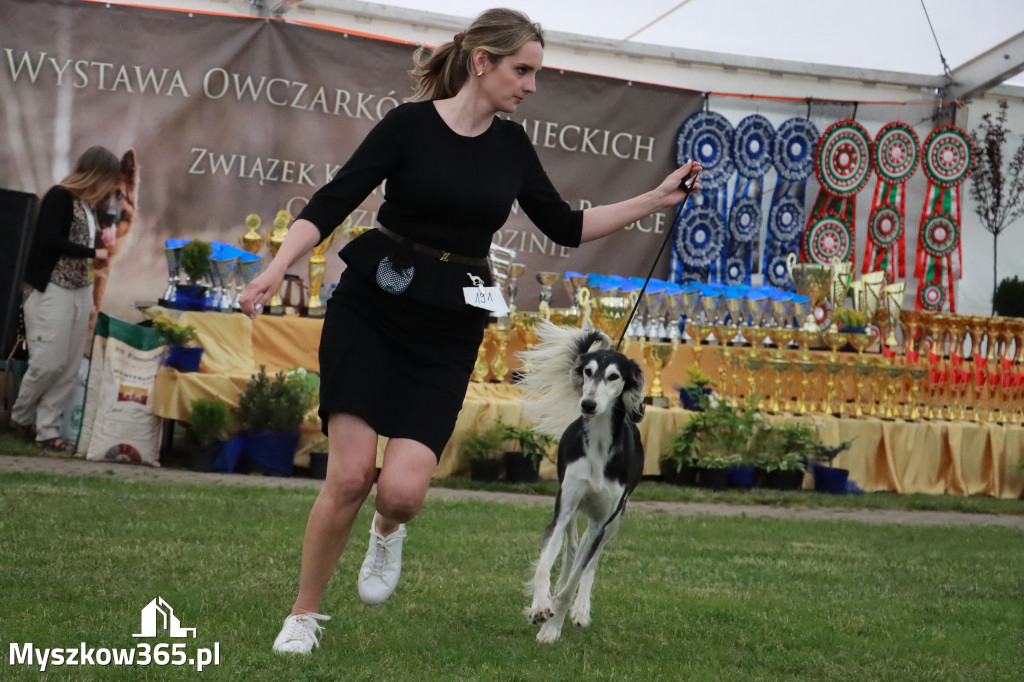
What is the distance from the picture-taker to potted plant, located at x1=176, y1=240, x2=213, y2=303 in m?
8.52

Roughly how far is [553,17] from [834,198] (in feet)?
10.2

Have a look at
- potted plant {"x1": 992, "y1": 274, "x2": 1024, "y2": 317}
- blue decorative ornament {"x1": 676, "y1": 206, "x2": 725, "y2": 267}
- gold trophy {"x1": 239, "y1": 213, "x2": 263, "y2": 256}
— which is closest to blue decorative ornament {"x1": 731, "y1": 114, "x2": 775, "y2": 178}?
blue decorative ornament {"x1": 676, "y1": 206, "x2": 725, "y2": 267}

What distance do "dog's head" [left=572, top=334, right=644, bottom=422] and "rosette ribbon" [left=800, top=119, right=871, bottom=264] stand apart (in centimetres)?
715

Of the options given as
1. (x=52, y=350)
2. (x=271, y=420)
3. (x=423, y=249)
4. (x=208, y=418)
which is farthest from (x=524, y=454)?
(x=423, y=249)

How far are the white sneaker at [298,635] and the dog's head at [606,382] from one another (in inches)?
47.7

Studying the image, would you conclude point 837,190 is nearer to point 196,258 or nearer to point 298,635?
point 196,258

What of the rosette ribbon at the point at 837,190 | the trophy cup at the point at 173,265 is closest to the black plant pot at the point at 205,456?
the trophy cup at the point at 173,265

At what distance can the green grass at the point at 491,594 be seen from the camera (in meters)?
3.64

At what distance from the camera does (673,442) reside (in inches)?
348

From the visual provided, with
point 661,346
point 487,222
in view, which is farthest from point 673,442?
point 487,222

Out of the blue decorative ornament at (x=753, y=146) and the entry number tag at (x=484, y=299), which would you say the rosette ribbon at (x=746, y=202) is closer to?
the blue decorative ornament at (x=753, y=146)

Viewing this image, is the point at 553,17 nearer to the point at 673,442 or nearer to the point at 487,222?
the point at 673,442

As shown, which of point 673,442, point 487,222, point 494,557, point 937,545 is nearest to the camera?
point 487,222

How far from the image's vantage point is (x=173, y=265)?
343 inches
